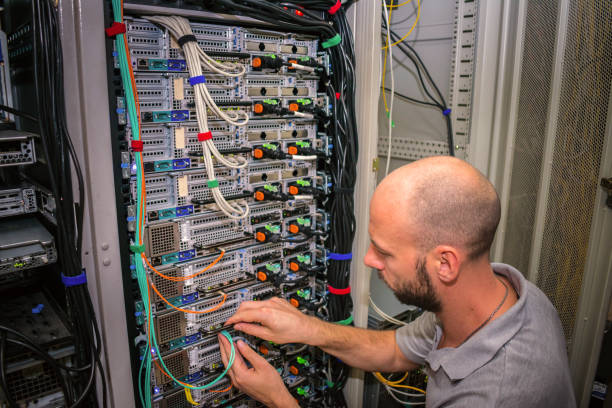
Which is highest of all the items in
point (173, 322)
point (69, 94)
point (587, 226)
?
point (69, 94)

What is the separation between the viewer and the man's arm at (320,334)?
1.53 m

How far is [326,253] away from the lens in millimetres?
1949

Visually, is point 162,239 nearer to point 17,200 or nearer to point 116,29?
point 17,200

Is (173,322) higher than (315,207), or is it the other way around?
(315,207)

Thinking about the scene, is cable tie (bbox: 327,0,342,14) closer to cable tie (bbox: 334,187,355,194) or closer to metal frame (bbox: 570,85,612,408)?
cable tie (bbox: 334,187,355,194)

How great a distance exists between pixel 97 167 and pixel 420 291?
1.01 meters

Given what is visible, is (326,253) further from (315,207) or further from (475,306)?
(475,306)

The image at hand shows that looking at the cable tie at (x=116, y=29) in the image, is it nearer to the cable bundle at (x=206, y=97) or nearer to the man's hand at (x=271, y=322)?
the cable bundle at (x=206, y=97)

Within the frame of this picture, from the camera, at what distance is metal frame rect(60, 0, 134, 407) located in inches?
45.6

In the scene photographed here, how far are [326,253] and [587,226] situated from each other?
3.97 ft

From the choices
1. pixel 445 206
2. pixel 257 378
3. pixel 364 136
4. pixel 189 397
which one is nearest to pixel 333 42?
pixel 364 136

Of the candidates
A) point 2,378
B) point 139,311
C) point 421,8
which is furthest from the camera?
point 421,8

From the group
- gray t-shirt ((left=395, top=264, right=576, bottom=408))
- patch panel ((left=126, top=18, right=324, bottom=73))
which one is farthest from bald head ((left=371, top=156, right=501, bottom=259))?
patch panel ((left=126, top=18, right=324, bottom=73))

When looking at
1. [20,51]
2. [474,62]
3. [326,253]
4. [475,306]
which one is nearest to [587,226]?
[474,62]
